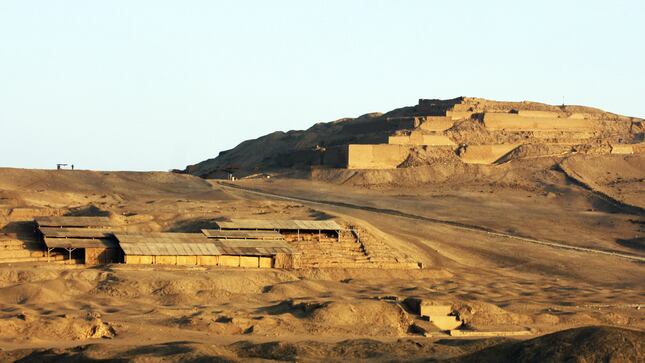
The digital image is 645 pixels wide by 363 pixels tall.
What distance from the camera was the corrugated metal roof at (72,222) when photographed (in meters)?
49.2

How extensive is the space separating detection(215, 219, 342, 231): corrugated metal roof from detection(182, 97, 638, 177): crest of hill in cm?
3028

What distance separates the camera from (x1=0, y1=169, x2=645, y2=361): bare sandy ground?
101 feet

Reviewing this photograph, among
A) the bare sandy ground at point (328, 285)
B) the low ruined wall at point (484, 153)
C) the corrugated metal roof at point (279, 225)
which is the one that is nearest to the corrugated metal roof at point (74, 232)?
the bare sandy ground at point (328, 285)

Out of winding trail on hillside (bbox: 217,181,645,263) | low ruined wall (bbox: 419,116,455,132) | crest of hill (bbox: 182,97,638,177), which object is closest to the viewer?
winding trail on hillside (bbox: 217,181,645,263)

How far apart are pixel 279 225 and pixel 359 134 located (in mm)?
38400

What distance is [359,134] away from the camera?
90.7 m

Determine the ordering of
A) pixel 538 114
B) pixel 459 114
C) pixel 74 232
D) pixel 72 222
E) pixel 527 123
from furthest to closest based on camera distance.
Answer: pixel 538 114, pixel 527 123, pixel 459 114, pixel 72 222, pixel 74 232

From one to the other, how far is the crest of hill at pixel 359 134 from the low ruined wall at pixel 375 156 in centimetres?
187

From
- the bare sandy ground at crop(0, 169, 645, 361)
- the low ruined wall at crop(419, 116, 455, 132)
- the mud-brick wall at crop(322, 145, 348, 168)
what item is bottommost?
the bare sandy ground at crop(0, 169, 645, 361)

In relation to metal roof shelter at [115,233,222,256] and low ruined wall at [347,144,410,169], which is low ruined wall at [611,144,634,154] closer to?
low ruined wall at [347,144,410,169]

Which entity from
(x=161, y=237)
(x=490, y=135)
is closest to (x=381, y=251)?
(x=161, y=237)

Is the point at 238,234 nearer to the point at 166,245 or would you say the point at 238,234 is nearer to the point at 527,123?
the point at 166,245

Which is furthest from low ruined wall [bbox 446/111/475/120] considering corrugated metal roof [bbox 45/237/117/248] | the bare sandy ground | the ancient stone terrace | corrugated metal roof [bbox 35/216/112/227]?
corrugated metal roof [bbox 45/237/117/248]

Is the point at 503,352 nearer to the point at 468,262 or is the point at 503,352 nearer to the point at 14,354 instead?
the point at 14,354
